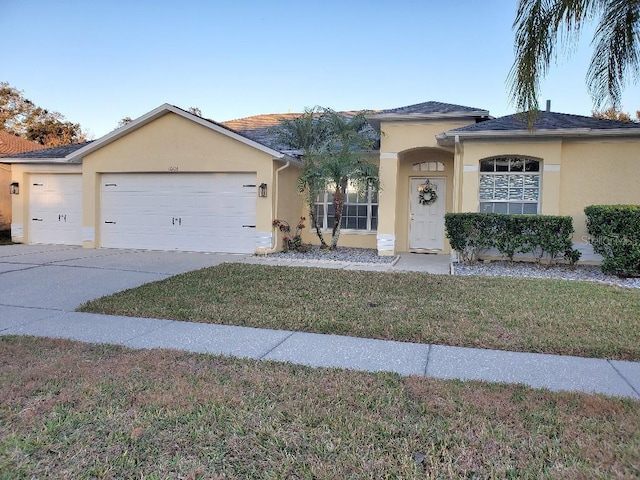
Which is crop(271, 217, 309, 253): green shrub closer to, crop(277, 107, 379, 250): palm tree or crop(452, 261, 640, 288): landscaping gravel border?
crop(277, 107, 379, 250): palm tree

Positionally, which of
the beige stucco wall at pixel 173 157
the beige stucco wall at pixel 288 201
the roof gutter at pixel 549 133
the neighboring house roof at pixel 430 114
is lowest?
the beige stucco wall at pixel 288 201

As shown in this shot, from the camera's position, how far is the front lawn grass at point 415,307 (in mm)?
5129

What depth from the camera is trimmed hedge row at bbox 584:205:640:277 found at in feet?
30.1

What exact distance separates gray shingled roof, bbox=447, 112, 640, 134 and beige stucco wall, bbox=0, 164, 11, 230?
17.8 m

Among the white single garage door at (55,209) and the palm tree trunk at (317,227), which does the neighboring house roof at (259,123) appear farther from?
the white single garage door at (55,209)

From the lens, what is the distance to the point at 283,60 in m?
15.4

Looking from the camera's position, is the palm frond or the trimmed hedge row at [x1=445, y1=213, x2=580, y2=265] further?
the trimmed hedge row at [x1=445, y1=213, x2=580, y2=265]

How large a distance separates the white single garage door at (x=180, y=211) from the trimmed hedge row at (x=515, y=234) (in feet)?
18.4

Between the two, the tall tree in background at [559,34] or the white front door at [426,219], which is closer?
the tall tree in background at [559,34]

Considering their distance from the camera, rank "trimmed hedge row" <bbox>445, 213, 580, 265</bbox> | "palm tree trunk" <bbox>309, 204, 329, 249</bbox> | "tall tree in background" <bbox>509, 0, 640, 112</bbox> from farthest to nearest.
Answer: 1. "palm tree trunk" <bbox>309, 204, 329, 249</bbox>
2. "trimmed hedge row" <bbox>445, 213, 580, 265</bbox>
3. "tall tree in background" <bbox>509, 0, 640, 112</bbox>

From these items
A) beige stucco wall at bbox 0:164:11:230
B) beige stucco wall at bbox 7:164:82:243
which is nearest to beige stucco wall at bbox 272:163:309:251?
beige stucco wall at bbox 7:164:82:243

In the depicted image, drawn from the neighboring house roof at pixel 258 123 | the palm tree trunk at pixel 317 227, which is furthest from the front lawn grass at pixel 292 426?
the neighboring house roof at pixel 258 123

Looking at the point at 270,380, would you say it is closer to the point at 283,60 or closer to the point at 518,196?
the point at 518,196

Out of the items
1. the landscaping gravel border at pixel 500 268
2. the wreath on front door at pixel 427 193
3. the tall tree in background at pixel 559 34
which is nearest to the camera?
the tall tree in background at pixel 559 34
